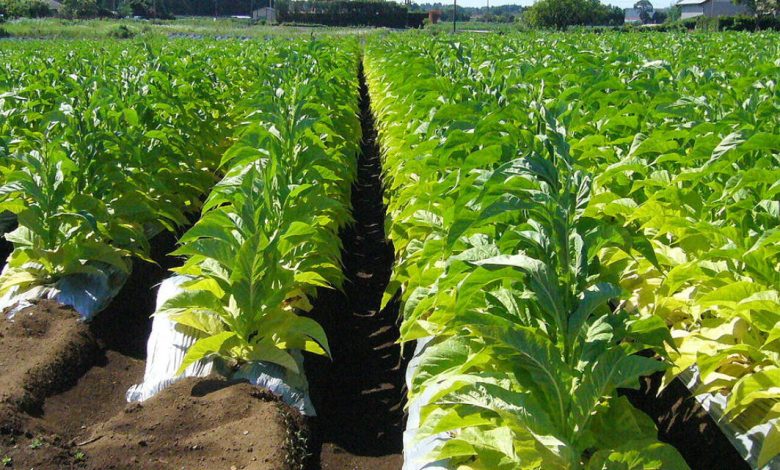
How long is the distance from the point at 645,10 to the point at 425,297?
12508 cm

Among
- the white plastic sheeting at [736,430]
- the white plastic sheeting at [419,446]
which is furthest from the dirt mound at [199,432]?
the white plastic sheeting at [736,430]

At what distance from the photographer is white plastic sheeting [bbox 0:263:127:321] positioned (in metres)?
5.25

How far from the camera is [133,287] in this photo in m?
5.94

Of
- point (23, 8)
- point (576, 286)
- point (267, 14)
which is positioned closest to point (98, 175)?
point (576, 286)

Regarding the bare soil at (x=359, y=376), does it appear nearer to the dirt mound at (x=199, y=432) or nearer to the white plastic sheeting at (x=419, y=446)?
the dirt mound at (x=199, y=432)

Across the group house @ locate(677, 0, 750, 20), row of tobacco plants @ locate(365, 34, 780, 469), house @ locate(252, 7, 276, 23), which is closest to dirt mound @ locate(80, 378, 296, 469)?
row of tobacco plants @ locate(365, 34, 780, 469)

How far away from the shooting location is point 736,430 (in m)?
3.14

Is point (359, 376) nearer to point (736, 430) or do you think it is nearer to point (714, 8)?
point (736, 430)

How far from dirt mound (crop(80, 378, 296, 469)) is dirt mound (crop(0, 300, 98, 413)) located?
0.49 meters

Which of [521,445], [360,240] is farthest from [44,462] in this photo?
[360,240]

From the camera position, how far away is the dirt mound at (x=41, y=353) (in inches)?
165

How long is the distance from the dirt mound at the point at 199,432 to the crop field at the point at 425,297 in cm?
1

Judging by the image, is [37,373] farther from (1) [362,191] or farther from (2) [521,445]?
(1) [362,191]

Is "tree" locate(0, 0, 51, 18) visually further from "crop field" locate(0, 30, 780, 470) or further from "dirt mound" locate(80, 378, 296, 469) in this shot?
"dirt mound" locate(80, 378, 296, 469)
